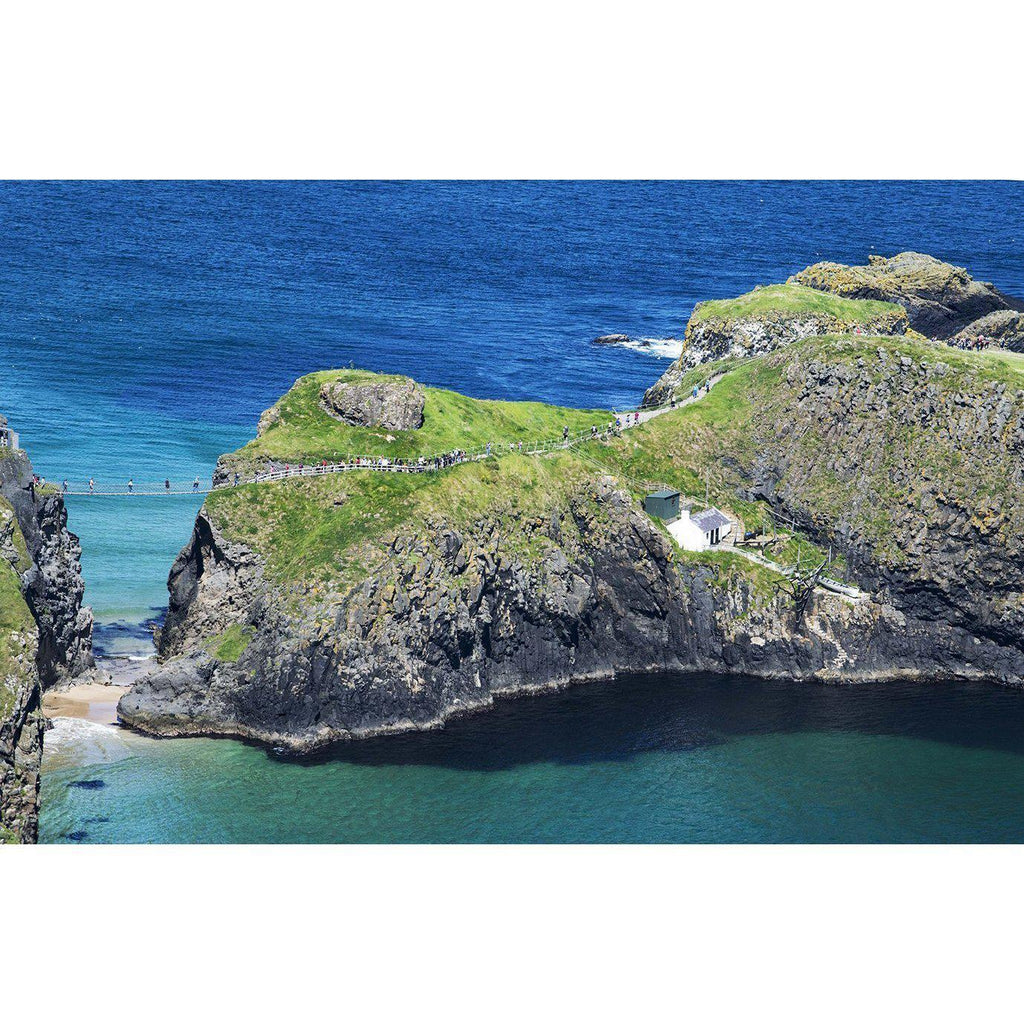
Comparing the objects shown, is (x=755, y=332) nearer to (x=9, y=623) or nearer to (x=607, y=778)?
(x=607, y=778)

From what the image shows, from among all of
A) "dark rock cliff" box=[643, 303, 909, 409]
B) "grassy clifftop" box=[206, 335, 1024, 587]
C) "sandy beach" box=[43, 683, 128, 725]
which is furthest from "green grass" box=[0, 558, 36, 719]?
"dark rock cliff" box=[643, 303, 909, 409]

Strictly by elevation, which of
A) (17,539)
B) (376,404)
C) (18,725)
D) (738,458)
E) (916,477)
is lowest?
(18,725)

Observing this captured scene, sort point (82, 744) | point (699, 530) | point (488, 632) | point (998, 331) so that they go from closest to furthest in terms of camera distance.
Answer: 1. point (82, 744)
2. point (488, 632)
3. point (699, 530)
4. point (998, 331)

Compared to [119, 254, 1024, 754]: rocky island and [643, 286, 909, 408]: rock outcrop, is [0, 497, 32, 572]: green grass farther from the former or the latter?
[643, 286, 909, 408]: rock outcrop

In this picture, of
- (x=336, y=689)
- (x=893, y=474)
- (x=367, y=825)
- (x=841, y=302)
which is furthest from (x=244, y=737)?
(x=841, y=302)

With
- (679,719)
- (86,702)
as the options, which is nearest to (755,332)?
(679,719)
